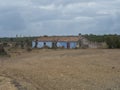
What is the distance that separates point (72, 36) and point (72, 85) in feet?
196

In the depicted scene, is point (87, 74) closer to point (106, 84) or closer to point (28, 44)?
point (106, 84)

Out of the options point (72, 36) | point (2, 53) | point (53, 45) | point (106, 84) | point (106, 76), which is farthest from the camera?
point (72, 36)

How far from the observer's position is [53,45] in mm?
73562

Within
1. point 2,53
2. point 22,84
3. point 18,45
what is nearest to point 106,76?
point 22,84

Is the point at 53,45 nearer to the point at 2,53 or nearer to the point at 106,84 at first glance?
the point at 2,53

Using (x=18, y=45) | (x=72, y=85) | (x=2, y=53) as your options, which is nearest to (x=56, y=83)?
(x=72, y=85)

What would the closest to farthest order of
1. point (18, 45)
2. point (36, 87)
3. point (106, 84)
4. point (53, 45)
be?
point (36, 87) < point (106, 84) < point (18, 45) < point (53, 45)

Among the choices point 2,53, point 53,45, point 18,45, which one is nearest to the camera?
point 2,53

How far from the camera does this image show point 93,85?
66.6 feet

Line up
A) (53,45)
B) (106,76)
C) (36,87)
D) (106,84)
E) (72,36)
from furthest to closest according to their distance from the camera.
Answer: (72,36), (53,45), (106,76), (106,84), (36,87)

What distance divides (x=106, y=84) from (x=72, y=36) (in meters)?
59.2

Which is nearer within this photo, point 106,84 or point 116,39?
point 106,84

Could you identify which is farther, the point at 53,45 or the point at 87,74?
the point at 53,45

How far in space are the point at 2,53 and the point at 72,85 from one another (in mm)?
35192
